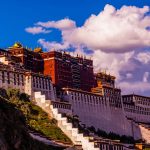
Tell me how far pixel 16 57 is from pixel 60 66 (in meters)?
11.6

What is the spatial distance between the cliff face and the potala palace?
3172cm

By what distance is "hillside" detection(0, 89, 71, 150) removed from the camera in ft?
210

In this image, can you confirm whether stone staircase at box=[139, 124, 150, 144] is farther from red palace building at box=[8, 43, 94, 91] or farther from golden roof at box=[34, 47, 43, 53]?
golden roof at box=[34, 47, 43, 53]

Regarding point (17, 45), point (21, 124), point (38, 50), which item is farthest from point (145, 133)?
point (21, 124)

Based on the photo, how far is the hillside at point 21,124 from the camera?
63.9 metres

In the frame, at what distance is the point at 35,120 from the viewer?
337ft

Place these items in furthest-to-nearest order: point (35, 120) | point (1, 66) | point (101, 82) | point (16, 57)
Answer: point (101, 82) → point (16, 57) → point (1, 66) → point (35, 120)

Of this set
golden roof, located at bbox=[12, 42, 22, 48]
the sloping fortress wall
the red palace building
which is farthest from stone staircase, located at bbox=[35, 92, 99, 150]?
golden roof, located at bbox=[12, 42, 22, 48]

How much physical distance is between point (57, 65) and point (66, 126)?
86.5 ft

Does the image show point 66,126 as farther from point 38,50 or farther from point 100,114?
point 38,50

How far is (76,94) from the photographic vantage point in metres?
124

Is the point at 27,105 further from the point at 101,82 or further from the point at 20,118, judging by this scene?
the point at 101,82

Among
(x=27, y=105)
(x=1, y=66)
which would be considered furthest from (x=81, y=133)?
(x=1, y=66)

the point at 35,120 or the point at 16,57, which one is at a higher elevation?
the point at 16,57
